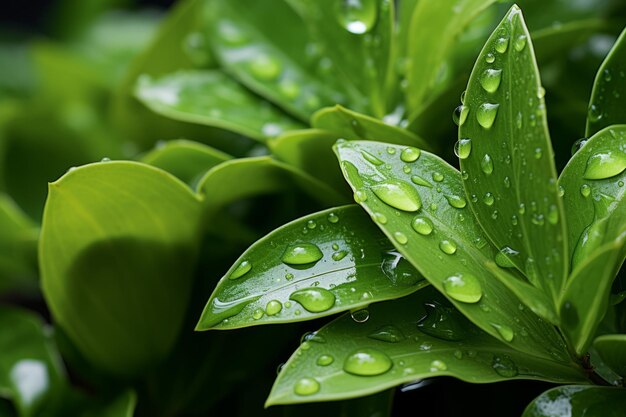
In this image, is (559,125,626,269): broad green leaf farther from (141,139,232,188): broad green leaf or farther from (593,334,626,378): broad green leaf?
(141,139,232,188): broad green leaf

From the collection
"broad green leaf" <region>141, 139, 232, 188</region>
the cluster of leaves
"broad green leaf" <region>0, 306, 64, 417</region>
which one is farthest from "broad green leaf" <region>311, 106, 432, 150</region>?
"broad green leaf" <region>0, 306, 64, 417</region>

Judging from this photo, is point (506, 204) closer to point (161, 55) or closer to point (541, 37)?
point (541, 37)

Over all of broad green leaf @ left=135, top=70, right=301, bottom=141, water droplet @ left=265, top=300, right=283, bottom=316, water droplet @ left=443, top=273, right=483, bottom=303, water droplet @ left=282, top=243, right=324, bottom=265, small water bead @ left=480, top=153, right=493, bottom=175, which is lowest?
water droplet @ left=265, top=300, right=283, bottom=316

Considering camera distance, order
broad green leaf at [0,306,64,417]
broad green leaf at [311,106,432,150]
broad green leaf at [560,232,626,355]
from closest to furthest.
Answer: broad green leaf at [560,232,626,355]
broad green leaf at [311,106,432,150]
broad green leaf at [0,306,64,417]

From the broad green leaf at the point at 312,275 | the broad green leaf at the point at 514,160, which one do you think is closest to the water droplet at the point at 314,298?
the broad green leaf at the point at 312,275

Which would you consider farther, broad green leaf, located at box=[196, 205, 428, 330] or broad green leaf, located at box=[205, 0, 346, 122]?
broad green leaf, located at box=[205, 0, 346, 122]

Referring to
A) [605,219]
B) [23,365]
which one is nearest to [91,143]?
[23,365]

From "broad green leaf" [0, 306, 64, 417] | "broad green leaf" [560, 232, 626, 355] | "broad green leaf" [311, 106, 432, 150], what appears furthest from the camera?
"broad green leaf" [0, 306, 64, 417]
